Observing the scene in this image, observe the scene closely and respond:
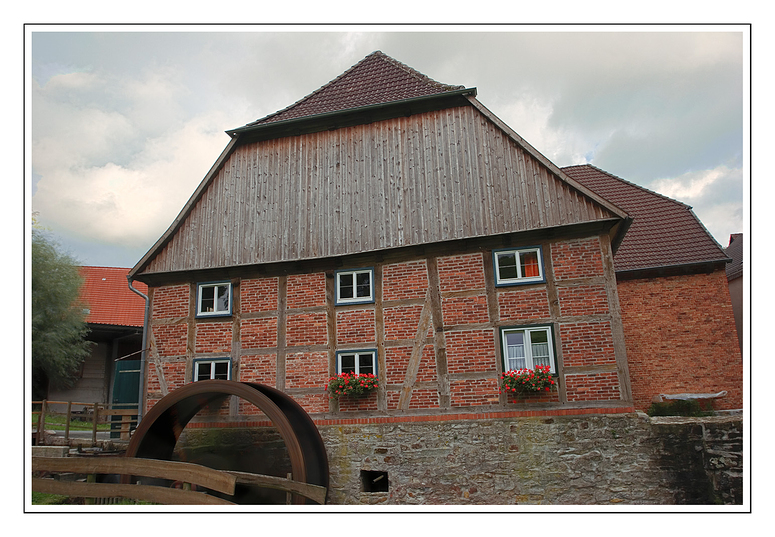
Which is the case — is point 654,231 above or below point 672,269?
above

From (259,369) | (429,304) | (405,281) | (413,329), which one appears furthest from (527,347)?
(259,369)

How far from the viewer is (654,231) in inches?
469

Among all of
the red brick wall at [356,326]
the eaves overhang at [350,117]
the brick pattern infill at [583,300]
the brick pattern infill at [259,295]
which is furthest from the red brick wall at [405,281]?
the eaves overhang at [350,117]

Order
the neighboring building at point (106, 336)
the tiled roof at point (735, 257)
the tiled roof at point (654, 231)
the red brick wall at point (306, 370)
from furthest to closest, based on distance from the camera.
→ the tiled roof at point (735, 257) < the neighboring building at point (106, 336) < the tiled roof at point (654, 231) < the red brick wall at point (306, 370)

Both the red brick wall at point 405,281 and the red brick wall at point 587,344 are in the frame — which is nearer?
the red brick wall at point 587,344

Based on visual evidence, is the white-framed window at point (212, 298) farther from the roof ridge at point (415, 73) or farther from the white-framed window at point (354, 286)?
the roof ridge at point (415, 73)

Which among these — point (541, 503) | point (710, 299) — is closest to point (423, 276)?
point (541, 503)

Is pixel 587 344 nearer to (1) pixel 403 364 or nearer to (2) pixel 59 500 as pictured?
(1) pixel 403 364

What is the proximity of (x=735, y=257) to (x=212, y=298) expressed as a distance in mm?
13622

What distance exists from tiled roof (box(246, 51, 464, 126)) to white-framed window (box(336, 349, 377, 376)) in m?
4.46

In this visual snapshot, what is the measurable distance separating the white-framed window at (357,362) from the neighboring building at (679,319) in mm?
5434

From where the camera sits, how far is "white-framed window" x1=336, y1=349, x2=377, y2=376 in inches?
340

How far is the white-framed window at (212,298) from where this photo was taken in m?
9.58

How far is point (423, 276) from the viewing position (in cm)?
871
